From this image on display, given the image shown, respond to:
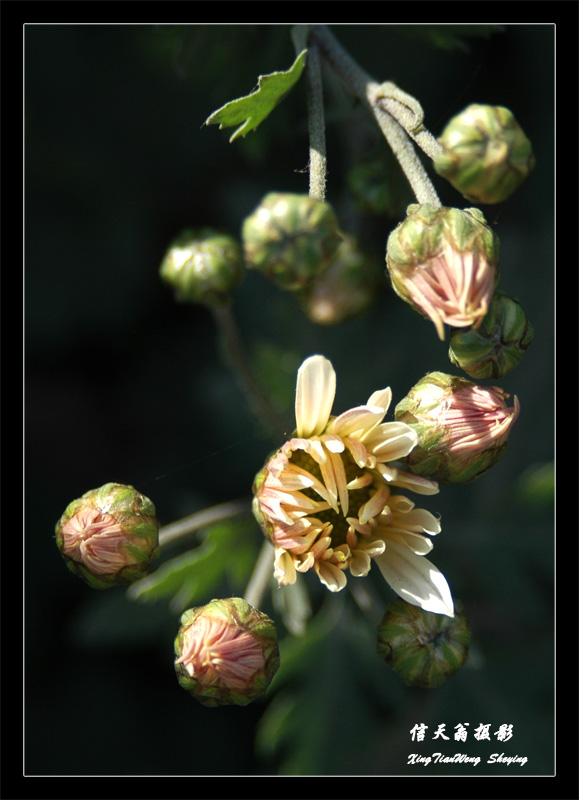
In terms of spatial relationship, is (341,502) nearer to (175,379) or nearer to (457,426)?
(457,426)

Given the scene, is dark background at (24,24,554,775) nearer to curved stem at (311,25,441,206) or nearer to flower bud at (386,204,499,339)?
curved stem at (311,25,441,206)

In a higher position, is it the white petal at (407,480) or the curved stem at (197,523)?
the white petal at (407,480)

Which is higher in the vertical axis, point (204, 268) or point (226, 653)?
point (204, 268)

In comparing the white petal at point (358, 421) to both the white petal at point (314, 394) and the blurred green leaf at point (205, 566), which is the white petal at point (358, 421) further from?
the blurred green leaf at point (205, 566)

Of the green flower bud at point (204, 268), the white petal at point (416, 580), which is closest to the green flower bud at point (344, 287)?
the green flower bud at point (204, 268)

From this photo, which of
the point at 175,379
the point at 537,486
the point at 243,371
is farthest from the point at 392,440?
the point at 175,379

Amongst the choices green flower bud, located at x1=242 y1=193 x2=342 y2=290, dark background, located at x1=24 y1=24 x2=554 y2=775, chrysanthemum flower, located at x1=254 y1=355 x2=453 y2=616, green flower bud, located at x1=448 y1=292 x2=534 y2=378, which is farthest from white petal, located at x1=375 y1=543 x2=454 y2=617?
dark background, located at x1=24 y1=24 x2=554 y2=775
